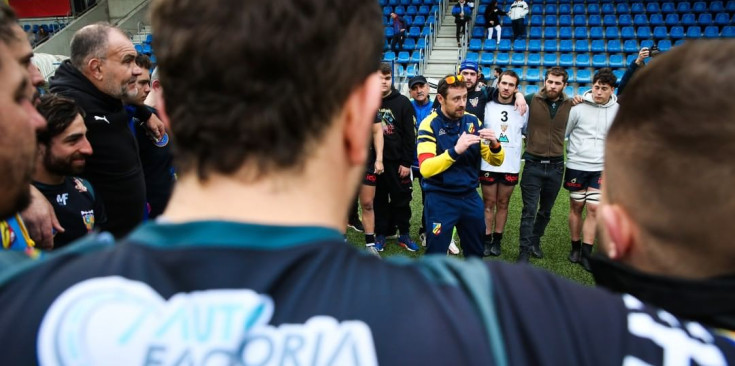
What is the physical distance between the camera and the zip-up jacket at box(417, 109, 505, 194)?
3.93m

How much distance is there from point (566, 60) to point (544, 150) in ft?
38.2

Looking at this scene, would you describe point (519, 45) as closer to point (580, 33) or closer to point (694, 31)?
point (580, 33)

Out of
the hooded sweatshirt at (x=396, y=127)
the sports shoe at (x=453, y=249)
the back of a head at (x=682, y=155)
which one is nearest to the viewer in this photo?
the back of a head at (x=682, y=155)

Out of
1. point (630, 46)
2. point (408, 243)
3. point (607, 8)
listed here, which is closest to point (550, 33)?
point (630, 46)

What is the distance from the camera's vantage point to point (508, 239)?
5.55m

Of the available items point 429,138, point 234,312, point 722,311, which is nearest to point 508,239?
point 429,138

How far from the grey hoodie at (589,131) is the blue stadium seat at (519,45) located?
11.7 m

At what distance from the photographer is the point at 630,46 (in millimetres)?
14633

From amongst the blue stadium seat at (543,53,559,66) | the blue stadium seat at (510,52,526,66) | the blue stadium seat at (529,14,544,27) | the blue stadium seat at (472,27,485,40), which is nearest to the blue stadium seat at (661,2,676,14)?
the blue stadium seat at (529,14,544,27)

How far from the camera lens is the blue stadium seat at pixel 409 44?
52.6 ft

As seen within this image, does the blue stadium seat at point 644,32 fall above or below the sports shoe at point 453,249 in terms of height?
above

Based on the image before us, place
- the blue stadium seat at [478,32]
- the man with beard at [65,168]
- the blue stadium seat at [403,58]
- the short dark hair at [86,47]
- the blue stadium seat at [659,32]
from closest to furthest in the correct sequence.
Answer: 1. the man with beard at [65,168]
2. the short dark hair at [86,47]
3. the blue stadium seat at [659,32]
4. the blue stadium seat at [403,58]
5. the blue stadium seat at [478,32]

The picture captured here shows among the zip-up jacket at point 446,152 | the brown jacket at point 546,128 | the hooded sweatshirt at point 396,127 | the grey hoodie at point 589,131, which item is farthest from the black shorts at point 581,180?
the hooded sweatshirt at point 396,127

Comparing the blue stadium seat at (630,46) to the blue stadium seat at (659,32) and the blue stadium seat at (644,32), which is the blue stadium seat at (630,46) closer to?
the blue stadium seat at (644,32)
